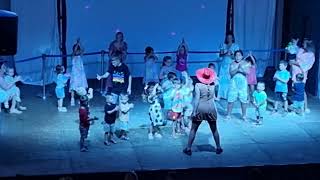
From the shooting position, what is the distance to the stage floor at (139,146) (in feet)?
41.0

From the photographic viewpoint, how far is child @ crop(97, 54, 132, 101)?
14375 mm

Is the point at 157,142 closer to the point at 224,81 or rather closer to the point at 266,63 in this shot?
the point at 224,81

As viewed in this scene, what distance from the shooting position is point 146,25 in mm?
18031

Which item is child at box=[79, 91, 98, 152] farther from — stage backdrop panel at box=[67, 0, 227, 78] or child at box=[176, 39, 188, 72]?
stage backdrop panel at box=[67, 0, 227, 78]

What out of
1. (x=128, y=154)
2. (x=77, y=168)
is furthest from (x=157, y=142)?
(x=77, y=168)

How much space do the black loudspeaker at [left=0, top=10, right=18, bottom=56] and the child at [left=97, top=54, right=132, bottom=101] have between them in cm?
341

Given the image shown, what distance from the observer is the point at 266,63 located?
1906 cm

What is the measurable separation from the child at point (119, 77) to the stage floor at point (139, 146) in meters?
0.72

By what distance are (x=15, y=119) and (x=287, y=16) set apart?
24.4ft

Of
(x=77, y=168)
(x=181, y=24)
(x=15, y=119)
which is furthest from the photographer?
(x=181, y=24)

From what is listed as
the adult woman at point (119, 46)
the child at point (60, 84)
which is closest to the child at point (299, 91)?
the adult woman at point (119, 46)

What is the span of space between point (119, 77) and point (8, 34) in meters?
3.77

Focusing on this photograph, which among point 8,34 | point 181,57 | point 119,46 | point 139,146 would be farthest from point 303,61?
point 8,34

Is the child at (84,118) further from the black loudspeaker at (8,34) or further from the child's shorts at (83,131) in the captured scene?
the black loudspeaker at (8,34)
